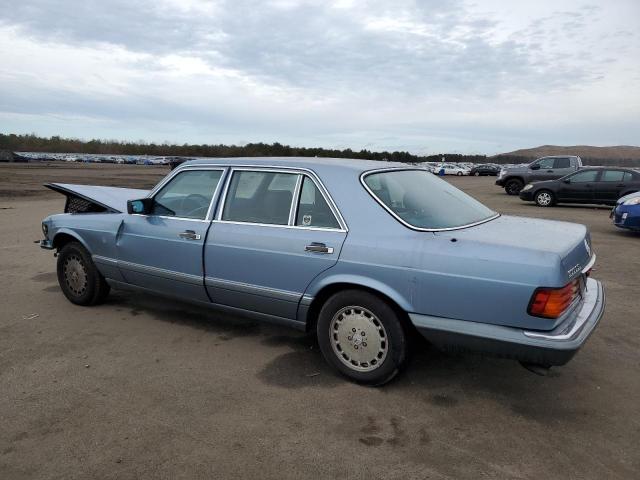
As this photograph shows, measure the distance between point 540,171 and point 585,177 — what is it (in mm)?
4681

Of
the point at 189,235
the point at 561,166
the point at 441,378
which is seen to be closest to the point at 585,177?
the point at 561,166

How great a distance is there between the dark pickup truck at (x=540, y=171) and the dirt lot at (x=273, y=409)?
1754 cm

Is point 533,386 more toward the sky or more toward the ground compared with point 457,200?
more toward the ground

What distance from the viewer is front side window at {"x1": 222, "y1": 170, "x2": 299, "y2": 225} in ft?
12.9

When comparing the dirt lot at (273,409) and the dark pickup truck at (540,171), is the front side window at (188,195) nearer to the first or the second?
the dirt lot at (273,409)

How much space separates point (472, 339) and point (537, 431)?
2.20ft

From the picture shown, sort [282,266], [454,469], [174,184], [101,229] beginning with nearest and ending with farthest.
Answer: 1. [454,469]
2. [282,266]
3. [174,184]
4. [101,229]

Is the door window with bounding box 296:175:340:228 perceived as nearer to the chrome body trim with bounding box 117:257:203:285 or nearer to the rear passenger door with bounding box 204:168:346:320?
the rear passenger door with bounding box 204:168:346:320

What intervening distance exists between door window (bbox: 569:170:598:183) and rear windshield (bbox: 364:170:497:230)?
1433 cm

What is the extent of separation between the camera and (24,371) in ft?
12.3

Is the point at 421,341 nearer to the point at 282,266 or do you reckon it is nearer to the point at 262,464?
the point at 282,266

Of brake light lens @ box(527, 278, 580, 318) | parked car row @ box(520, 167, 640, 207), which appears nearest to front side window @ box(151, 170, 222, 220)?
brake light lens @ box(527, 278, 580, 318)

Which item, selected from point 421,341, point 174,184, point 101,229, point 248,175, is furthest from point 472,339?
point 101,229

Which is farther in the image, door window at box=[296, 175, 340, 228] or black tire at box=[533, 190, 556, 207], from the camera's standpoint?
black tire at box=[533, 190, 556, 207]
